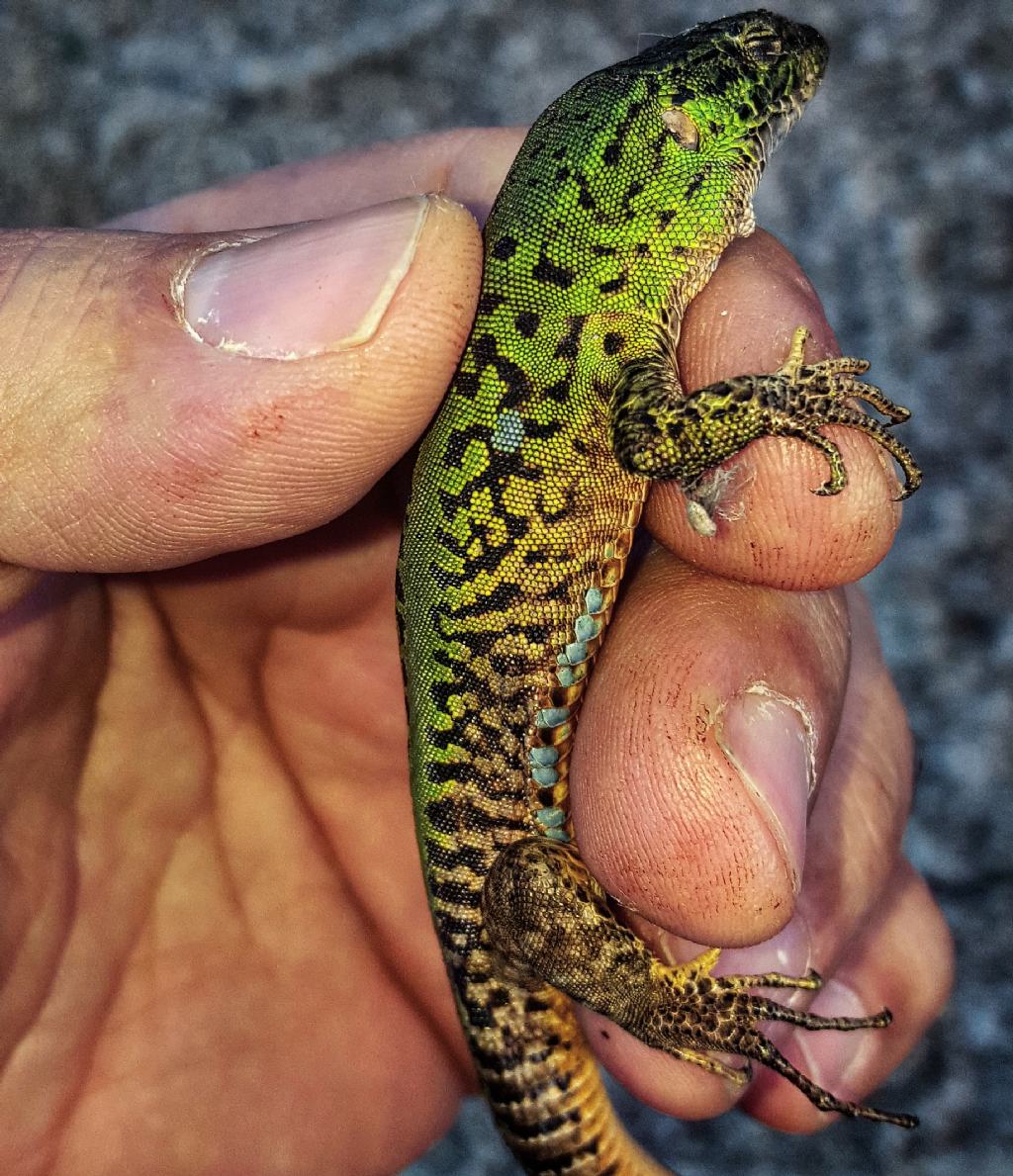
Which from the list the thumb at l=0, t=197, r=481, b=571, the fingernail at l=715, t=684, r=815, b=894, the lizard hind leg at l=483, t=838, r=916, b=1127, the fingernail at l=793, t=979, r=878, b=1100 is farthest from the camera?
the fingernail at l=793, t=979, r=878, b=1100

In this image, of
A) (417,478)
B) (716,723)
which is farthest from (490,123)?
(716,723)

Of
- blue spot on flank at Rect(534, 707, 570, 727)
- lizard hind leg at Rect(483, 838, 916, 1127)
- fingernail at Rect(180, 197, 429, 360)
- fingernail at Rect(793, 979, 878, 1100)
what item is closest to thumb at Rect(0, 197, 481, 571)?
fingernail at Rect(180, 197, 429, 360)

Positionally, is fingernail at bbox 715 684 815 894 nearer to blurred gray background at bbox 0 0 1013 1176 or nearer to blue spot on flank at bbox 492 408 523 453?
blue spot on flank at bbox 492 408 523 453

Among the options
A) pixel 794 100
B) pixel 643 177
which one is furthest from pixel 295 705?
pixel 794 100

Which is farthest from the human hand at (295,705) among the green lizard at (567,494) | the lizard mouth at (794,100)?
the lizard mouth at (794,100)

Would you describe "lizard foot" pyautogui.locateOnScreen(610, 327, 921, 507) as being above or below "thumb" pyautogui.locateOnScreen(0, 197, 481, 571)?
below

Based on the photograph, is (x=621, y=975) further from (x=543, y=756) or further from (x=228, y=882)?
(x=228, y=882)

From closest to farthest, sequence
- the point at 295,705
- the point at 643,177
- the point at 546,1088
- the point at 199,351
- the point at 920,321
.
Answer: the point at 199,351
the point at 643,177
the point at 546,1088
the point at 295,705
the point at 920,321
